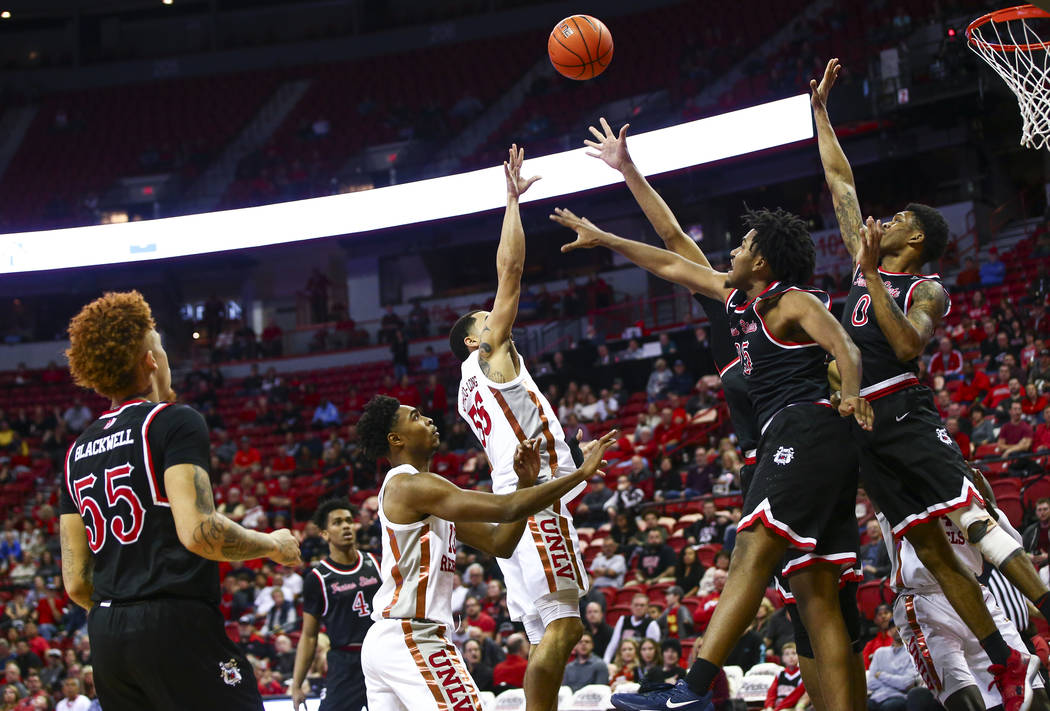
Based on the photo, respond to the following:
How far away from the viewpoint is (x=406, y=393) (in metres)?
23.0

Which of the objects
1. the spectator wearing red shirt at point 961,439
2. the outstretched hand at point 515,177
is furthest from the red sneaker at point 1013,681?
the spectator wearing red shirt at point 961,439

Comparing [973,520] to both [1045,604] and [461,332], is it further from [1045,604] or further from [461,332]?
[461,332]

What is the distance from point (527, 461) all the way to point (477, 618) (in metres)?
8.34

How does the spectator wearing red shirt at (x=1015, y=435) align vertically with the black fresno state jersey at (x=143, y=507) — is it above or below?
below

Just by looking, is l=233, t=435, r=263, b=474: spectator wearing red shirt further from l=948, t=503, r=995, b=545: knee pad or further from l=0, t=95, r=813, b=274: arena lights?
l=948, t=503, r=995, b=545: knee pad

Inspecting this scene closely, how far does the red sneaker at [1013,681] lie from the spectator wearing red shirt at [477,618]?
7.46m

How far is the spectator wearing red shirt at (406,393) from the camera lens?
22828mm

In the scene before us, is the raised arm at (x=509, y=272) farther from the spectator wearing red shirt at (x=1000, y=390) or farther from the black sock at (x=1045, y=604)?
the spectator wearing red shirt at (x=1000, y=390)

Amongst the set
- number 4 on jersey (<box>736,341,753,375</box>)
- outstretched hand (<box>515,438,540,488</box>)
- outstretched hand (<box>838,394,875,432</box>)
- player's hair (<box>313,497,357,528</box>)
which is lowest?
player's hair (<box>313,497,357,528</box>)

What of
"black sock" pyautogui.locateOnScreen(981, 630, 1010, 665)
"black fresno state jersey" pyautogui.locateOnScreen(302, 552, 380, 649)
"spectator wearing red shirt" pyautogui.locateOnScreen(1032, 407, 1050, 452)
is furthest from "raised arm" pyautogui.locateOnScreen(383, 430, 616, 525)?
"spectator wearing red shirt" pyautogui.locateOnScreen(1032, 407, 1050, 452)

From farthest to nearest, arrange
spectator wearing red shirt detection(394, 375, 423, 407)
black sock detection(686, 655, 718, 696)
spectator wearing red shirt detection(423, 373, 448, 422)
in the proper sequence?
Answer: spectator wearing red shirt detection(394, 375, 423, 407) < spectator wearing red shirt detection(423, 373, 448, 422) < black sock detection(686, 655, 718, 696)

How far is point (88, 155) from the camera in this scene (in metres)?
32.0

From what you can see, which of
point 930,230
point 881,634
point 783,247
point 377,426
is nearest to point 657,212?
point 783,247

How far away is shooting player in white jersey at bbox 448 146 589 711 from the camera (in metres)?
5.70
